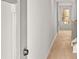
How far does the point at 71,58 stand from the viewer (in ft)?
19.9

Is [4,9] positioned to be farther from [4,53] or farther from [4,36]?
[4,53]

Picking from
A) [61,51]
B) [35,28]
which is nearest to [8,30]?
[35,28]

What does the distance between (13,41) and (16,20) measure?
195 millimetres

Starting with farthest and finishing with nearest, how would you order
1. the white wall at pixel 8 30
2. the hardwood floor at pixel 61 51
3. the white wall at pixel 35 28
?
the hardwood floor at pixel 61 51 < the white wall at pixel 35 28 < the white wall at pixel 8 30

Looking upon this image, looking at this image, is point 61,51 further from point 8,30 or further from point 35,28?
point 8,30

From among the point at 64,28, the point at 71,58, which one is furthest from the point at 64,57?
the point at 64,28

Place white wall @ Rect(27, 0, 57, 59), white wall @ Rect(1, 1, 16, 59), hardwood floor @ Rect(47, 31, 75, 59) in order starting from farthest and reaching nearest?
hardwood floor @ Rect(47, 31, 75, 59) → white wall @ Rect(27, 0, 57, 59) → white wall @ Rect(1, 1, 16, 59)

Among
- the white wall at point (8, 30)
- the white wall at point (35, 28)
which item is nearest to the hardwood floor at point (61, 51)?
the white wall at point (35, 28)

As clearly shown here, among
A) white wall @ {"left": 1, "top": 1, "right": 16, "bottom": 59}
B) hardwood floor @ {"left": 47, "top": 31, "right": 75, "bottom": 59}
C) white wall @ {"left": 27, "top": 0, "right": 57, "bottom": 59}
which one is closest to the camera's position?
white wall @ {"left": 1, "top": 1, "right": 16, "bottom": 59}

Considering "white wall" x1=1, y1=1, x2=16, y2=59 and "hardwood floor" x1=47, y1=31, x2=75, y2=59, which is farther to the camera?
"hardwood floor" x1=47, y1=31, x2=75, y2=59

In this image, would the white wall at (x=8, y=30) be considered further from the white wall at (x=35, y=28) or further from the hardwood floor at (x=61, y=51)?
the hardwood floor at (x=61, y=51)

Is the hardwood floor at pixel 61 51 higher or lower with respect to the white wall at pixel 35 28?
lower

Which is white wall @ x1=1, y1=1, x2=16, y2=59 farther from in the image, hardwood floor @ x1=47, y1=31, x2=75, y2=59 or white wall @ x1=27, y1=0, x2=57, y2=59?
hardwood floor @ x1=47, y1=31, x2=75, y2=59

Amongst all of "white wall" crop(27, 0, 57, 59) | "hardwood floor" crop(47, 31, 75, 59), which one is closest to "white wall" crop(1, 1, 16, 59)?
"white wall" crop(27, 0, 57, 59)
